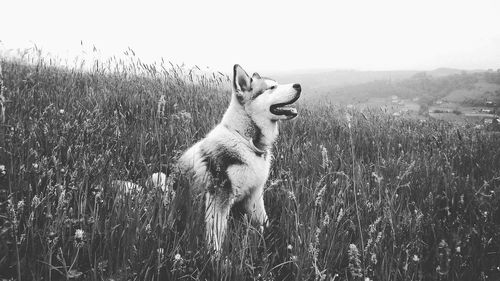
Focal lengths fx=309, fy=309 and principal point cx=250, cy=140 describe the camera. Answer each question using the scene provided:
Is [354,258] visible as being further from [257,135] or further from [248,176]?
[257,135]

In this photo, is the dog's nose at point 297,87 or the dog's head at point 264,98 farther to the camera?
the dog's nose at point 297,87

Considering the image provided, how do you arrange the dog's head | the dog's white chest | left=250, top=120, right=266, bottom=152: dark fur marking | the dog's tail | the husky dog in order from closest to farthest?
1. the dog's tail
2. the husky dog
3. the dog's white chest
4. left=250, top=120, right=266, bottom=152: dark fur marking
5. the dog's head

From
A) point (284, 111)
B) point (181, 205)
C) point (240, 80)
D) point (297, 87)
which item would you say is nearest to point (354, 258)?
point (181, 205)

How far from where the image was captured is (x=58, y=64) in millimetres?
6426

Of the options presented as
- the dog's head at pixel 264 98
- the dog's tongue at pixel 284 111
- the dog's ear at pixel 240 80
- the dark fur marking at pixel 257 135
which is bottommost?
the dark fur marking at pixel 257 135

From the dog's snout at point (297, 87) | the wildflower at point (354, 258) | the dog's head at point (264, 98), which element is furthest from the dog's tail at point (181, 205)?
the dog's snout at point (297, 87)

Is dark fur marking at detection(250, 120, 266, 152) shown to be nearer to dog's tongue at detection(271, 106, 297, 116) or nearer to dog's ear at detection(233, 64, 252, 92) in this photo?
dog's tongue at detection(271, 106, 297, 116)

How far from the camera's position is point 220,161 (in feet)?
9.00

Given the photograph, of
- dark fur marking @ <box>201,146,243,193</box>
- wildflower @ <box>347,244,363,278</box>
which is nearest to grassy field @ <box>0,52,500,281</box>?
wildflower @ <box>347,244,363,278</box>

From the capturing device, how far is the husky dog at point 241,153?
2.53 meters

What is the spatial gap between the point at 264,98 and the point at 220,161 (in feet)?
3.00

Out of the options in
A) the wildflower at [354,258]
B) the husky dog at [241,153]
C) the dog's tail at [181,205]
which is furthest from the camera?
the husky dog at [241,153]

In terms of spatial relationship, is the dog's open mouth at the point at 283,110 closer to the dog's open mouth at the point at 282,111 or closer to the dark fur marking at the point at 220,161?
the dog's open mouth at the point at 282,111

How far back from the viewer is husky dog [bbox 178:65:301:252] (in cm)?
253
